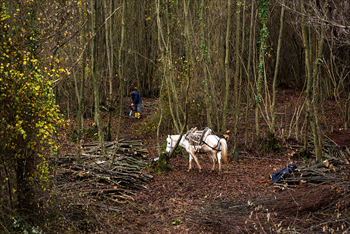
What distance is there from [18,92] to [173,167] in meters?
6.40

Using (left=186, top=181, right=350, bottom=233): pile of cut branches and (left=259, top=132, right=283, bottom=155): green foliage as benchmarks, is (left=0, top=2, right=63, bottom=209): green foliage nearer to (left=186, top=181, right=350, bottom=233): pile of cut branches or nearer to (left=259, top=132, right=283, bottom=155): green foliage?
(left=186, top=181, right=350, bottom=233): pile of cut branches

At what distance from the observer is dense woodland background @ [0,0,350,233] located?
5.67 meters

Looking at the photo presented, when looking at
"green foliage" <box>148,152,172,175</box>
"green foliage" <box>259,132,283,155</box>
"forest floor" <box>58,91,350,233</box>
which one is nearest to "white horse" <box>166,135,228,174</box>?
"green foliage" <box>148,152,172,175</box>

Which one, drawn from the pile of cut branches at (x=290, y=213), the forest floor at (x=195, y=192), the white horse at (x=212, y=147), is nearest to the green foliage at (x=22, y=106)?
the forest floor at (x=195, y=192)

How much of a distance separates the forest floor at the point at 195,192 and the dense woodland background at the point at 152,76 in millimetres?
851

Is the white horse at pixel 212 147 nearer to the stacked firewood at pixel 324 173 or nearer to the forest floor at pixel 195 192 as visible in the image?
the forest floor at pixel 195 192

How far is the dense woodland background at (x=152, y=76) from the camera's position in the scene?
5.67m

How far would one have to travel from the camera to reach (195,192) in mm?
8891

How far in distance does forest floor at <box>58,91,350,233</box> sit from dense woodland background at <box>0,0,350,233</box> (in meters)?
0.85

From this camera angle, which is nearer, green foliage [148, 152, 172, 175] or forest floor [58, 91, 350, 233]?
forest floor [58, 91, 350, 233]

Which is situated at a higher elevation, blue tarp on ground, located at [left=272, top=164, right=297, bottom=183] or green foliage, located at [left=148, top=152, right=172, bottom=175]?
blue tarp on ground, located at [left=272, top=164, right=297, bottom=183]

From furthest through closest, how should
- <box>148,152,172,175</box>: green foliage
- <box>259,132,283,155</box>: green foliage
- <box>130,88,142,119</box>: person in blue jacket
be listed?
1. <box>130,88,142,119</box>: person in blue jacket
2. <box>259,132,283,155</box>: green foliage
3. <box>148,152,172,175</box>: green foliage

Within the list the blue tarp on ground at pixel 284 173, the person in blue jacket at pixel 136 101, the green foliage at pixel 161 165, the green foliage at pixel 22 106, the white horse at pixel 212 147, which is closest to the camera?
the green foliage at pixel 22 106

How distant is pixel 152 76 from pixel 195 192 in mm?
15144
